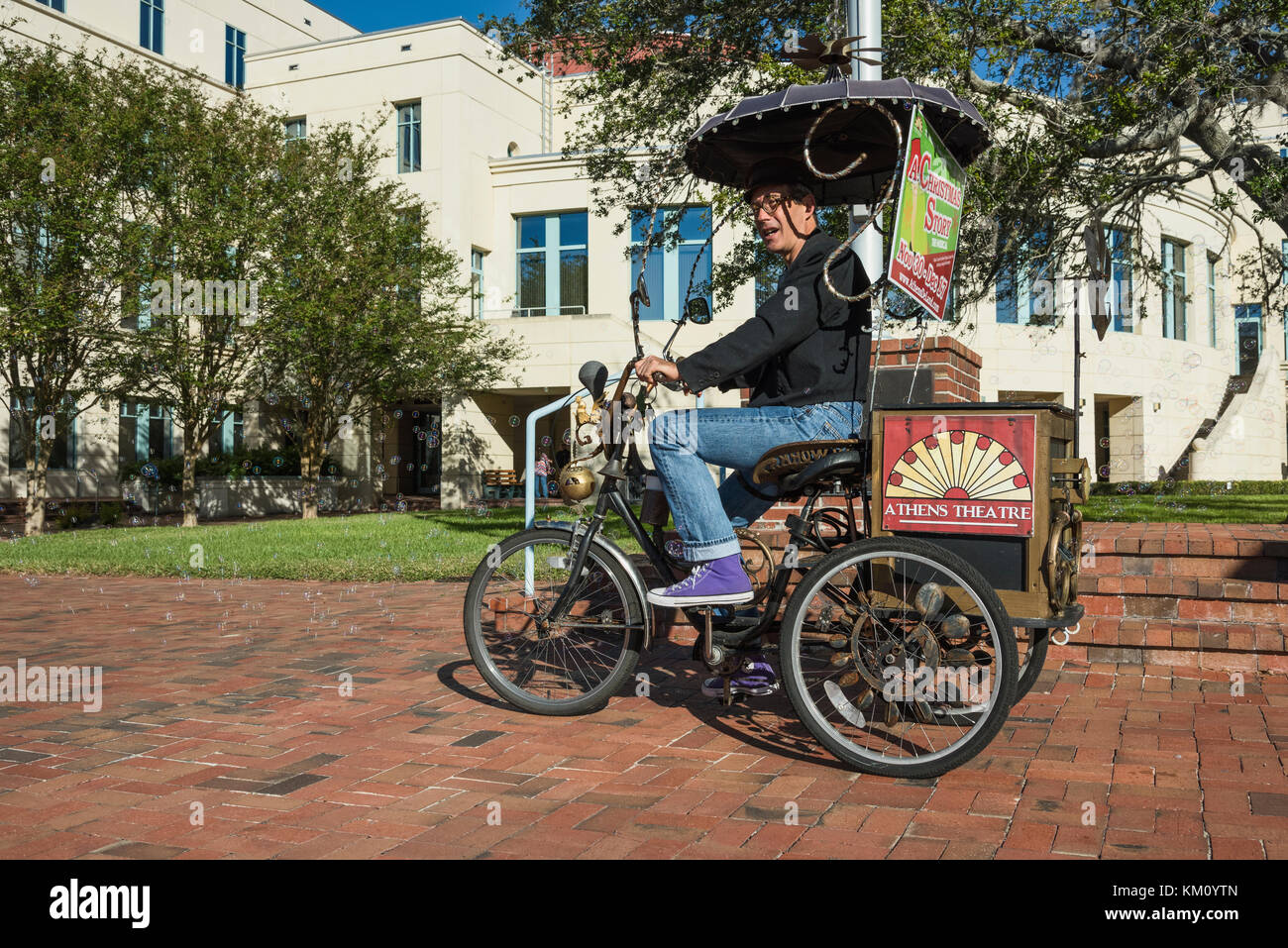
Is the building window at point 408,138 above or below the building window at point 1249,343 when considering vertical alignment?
above

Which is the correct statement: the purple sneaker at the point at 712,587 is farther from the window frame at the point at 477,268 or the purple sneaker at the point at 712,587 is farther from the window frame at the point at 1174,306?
the window frame at the point at 1174,306

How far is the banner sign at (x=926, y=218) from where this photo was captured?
374cm

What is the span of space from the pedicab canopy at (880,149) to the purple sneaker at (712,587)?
120 centimetres

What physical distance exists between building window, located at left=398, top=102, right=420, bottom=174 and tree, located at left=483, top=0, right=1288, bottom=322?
1882 centimetres

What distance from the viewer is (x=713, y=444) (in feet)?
12.4

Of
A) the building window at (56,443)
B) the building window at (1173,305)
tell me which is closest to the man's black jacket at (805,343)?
the building window at (56,443)

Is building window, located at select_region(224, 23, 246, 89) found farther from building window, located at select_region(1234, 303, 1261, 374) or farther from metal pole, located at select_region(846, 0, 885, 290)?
building window, located at select_region(1234, 303, 1261, 374)

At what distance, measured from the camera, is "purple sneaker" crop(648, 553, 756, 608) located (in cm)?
376

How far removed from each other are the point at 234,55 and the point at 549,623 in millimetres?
38476

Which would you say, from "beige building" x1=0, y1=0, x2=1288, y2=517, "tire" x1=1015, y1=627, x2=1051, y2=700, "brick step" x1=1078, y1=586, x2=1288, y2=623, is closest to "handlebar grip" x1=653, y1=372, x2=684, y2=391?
"tire" x1=1015, y1=627, x2=1051, y2=700

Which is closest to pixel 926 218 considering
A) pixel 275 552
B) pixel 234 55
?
pixel 275 552

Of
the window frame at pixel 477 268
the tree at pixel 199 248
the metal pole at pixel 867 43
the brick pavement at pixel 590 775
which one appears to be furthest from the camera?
the window frame at pixel 477 268
